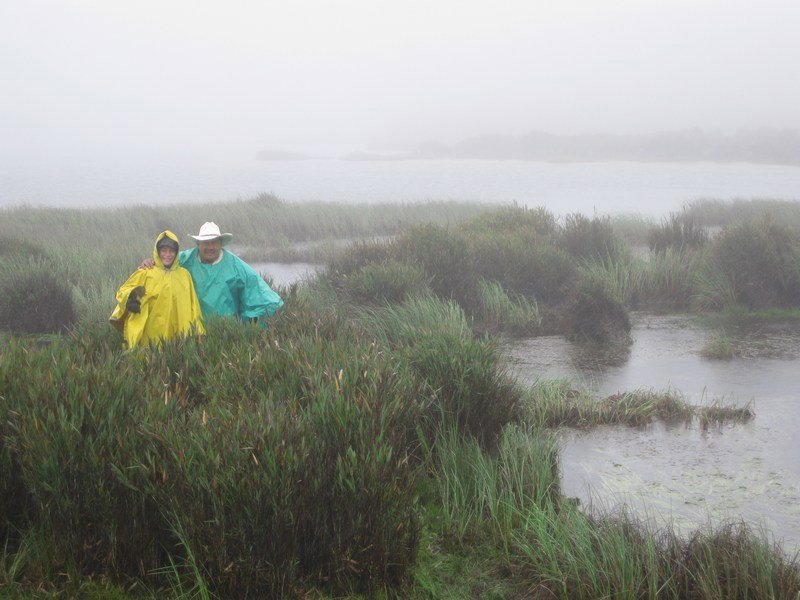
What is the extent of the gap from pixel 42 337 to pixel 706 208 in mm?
20948

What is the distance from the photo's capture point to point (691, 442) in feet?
24.0

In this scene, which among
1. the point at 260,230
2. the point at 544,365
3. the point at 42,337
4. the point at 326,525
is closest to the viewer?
the point at 326,525

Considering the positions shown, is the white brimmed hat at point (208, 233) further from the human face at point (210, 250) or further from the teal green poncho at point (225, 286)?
the teal green poncho at point (225, 286)

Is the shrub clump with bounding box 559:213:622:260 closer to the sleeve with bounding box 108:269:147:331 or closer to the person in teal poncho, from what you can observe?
the person in teal poncho

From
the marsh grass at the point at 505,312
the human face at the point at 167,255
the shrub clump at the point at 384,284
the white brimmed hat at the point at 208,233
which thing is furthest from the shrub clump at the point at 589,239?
the human face at the point at 167,255

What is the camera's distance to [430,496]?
5.91 meters

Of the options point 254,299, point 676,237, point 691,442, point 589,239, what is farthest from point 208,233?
point 676,237

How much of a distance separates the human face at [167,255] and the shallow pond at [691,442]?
11.4ft

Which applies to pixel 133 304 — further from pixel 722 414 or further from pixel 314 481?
pixel 722 414

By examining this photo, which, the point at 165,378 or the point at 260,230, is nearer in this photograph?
the point at 165,378

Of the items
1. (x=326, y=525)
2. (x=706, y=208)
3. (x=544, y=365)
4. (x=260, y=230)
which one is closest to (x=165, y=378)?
Result: (x=326, y=525)

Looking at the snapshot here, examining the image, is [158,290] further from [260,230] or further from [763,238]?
[260,230]

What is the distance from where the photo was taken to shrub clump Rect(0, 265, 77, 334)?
11719mm

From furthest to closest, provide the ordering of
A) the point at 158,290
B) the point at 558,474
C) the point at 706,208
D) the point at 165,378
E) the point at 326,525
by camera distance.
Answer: the point at 706,208, the point at 158,290, the point at 558,474, the point at 165,378, the point at 326,525
